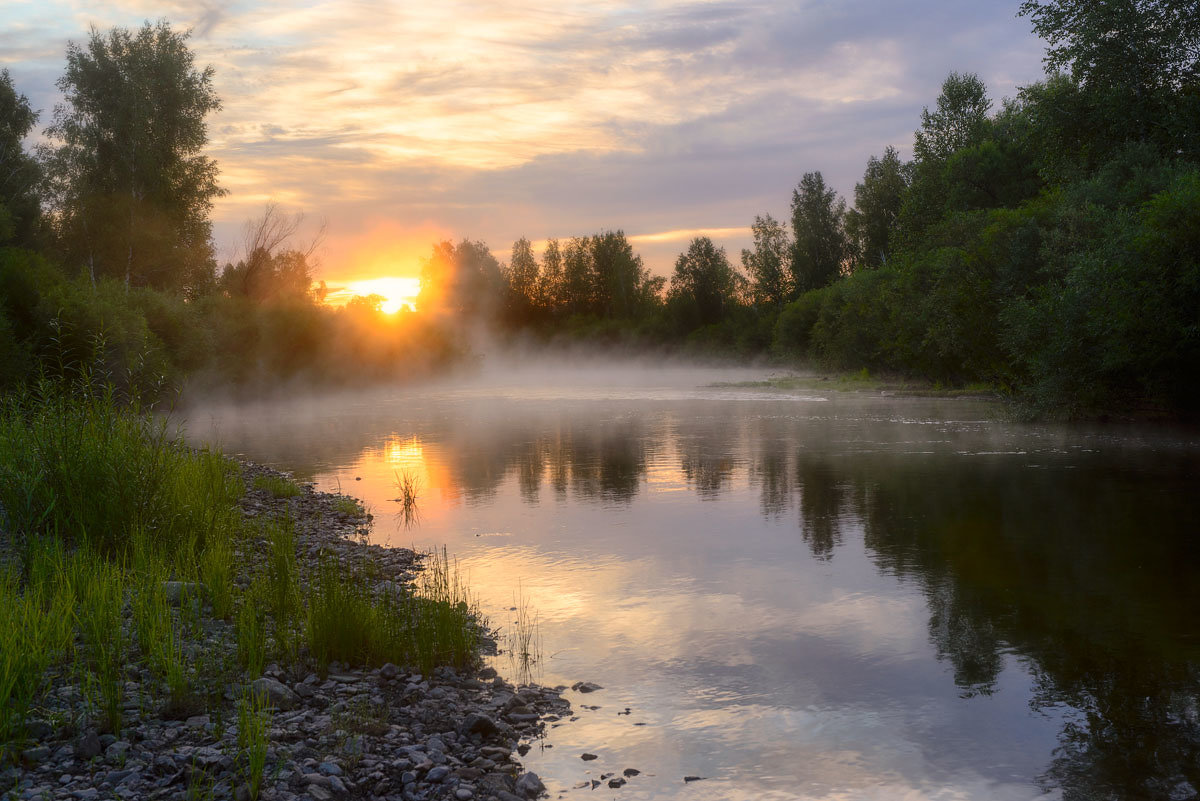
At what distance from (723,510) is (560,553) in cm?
495

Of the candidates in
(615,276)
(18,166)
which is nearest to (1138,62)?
(18,166)

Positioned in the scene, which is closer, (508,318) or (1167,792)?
(1167,792)

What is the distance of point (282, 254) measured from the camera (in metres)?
72.8

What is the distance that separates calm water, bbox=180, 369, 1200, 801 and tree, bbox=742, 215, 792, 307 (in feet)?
275

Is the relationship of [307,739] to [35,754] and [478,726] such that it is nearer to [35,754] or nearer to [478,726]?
[478,726]

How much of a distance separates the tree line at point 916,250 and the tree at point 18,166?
130mm

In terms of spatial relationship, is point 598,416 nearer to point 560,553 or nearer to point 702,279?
point 560,553

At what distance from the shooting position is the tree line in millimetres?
29453

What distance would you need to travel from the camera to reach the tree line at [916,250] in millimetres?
29453

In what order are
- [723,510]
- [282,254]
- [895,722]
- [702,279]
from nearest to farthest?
[895,722], [723,510], [282,254], [702,279]

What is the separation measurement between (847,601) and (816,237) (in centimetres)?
9763

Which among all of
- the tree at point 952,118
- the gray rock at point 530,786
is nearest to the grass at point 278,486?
the gray rock at point 530,786

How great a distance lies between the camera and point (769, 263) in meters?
113

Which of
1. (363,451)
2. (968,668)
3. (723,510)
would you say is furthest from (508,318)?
(968,668)
